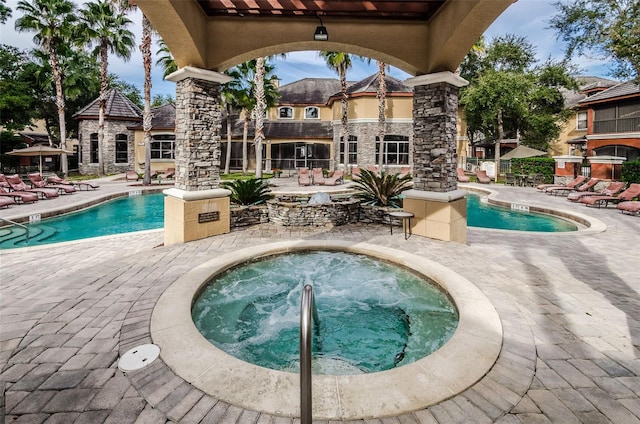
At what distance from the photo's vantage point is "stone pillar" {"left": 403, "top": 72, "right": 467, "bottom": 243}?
8070 millimetres

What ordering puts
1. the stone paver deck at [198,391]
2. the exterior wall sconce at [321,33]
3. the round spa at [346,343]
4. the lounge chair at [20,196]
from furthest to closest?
the lounge chair at [20,196], the exterior wall sconce at [321,33], the round spa at [346,343], the stone paver deck at [198,391]

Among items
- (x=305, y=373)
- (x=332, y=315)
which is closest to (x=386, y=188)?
(x=332, y=315)

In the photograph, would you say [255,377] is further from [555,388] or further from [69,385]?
[555,388]

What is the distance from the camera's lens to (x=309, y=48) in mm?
8492

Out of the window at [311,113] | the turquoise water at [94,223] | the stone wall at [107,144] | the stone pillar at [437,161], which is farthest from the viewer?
the window at [311,113]

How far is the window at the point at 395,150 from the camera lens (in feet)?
90.8

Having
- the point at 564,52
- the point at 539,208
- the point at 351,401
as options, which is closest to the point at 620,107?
the point at 564,52

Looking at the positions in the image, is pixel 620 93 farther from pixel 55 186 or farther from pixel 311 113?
pixel 55 186

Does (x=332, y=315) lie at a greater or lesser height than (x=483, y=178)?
lesser

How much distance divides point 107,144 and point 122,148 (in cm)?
117

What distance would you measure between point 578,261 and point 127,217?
14.9 m

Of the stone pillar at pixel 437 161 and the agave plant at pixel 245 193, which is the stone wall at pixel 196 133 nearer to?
the agave plant at pixel 245 193

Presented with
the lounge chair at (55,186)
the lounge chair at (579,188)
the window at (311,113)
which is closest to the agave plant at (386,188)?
the lounge chair at (579,188)

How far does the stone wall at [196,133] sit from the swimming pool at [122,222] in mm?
5060
